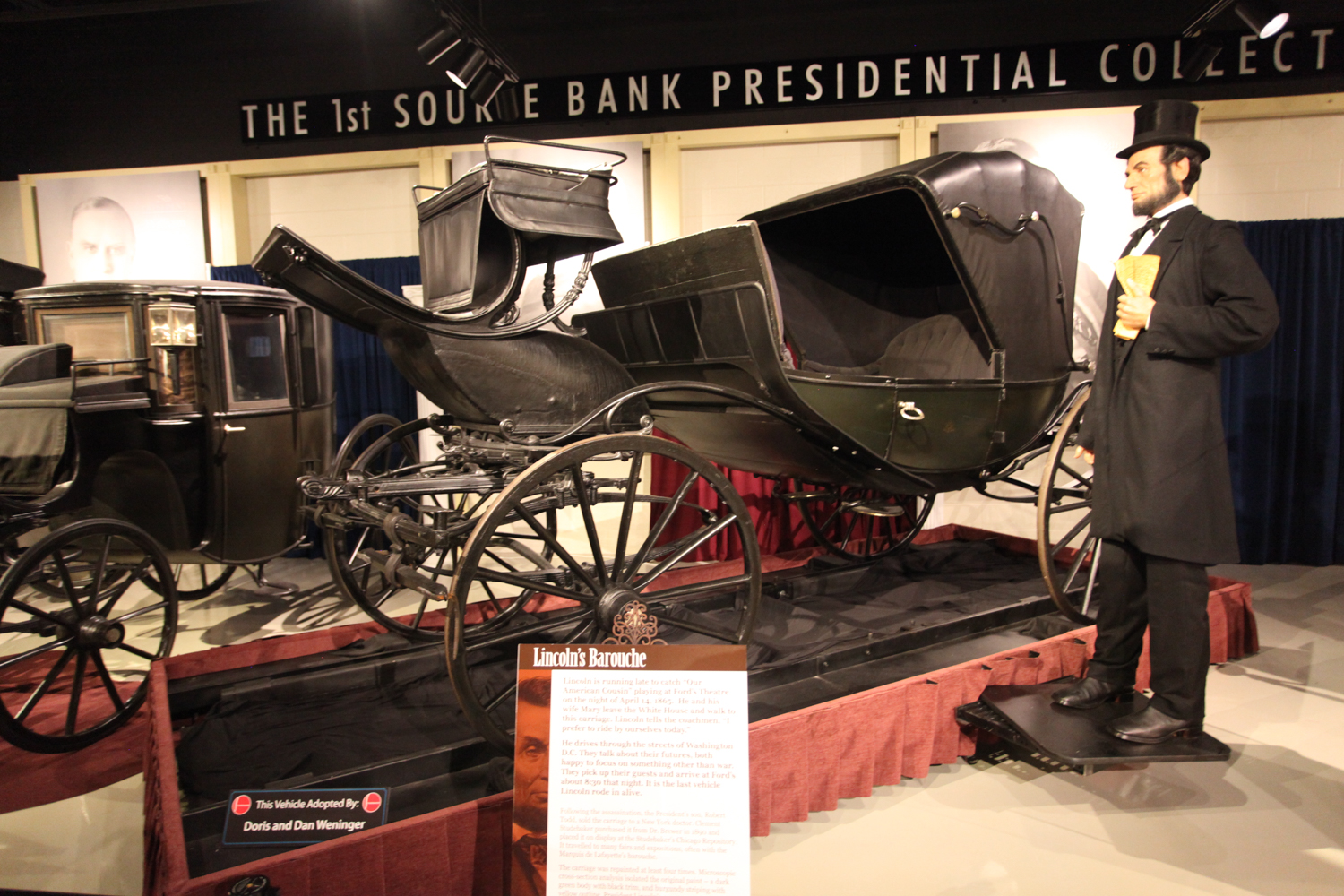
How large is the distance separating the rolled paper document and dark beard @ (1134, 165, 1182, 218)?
0.43 ft

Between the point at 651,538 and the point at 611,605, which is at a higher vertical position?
the point at 651,538

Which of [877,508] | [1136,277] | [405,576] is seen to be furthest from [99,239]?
[1136,277]

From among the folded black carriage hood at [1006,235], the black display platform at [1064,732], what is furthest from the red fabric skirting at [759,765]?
the folded black carriage hood at [1006,235]

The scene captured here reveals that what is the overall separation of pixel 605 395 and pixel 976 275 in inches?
52.5

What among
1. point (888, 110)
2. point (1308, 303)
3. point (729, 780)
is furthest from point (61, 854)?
point (1308, 303)

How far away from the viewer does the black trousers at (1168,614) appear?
85.4 inches

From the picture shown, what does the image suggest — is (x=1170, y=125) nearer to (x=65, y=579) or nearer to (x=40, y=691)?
(x=65, y=579)

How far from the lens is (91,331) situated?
3.29 m

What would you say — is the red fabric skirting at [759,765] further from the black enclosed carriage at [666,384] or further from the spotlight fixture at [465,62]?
the spotlight fixture at [465,62]

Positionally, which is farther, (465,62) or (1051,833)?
(465,62)

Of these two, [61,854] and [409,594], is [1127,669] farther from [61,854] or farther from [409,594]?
[409,594]

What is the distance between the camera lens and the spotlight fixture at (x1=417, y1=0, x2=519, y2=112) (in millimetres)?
3904

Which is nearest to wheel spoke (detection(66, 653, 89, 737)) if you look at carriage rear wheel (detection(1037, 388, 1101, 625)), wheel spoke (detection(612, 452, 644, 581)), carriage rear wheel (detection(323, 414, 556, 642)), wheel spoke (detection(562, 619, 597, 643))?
carriage rear wheel (detection(323, 414, 556, 642))

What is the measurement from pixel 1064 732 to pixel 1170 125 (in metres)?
1.74
